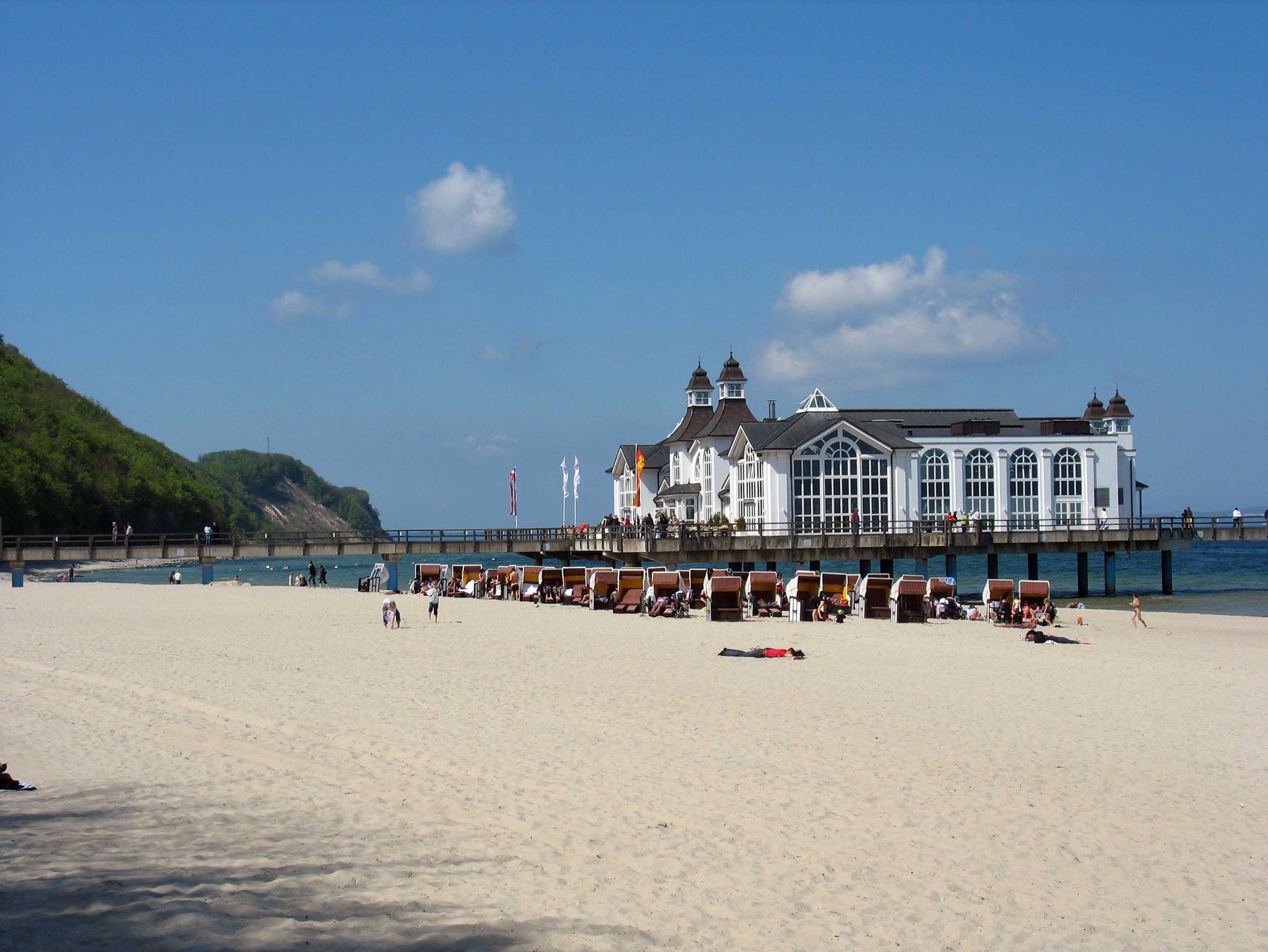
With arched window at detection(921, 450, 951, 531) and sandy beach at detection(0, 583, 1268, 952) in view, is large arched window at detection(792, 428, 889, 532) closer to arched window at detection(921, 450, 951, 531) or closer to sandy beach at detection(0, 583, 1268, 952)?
arched window at detection(921, 450, 951, 531)

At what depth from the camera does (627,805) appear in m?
9.32

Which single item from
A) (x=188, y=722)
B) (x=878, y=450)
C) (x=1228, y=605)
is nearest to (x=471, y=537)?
(x=878, y=450)

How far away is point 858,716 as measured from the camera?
1358 cm

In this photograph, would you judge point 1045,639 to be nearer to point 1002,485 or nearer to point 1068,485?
point 1002,485

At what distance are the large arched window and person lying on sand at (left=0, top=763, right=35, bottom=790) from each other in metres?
42.1

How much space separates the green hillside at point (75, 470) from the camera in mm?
80125

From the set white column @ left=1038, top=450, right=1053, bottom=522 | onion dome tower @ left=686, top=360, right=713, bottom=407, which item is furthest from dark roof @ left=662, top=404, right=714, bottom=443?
white column @ left=1038, top=450, right=1053, bottom=522

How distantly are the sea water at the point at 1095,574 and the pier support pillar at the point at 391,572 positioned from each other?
33.3ft

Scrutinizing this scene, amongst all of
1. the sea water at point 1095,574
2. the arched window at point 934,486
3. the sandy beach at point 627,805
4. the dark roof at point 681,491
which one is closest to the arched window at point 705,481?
the dark roof at point 681,491

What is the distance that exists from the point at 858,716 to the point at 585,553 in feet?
113

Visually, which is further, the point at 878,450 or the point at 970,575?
the point at 970,575

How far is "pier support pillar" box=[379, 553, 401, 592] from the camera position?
4269cm

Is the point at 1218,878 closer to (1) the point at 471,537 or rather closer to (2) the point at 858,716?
(2) the point at 858,716

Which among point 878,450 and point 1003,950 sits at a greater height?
point 878,450
